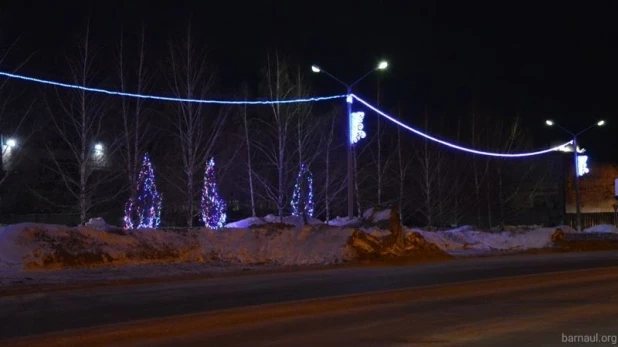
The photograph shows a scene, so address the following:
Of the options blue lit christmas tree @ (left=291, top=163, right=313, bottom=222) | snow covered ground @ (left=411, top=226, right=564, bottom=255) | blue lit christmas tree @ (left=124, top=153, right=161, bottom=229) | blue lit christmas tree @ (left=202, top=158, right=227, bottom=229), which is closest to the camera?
snow covered ground @ (left=411, top=226, right=564, bottom=255)

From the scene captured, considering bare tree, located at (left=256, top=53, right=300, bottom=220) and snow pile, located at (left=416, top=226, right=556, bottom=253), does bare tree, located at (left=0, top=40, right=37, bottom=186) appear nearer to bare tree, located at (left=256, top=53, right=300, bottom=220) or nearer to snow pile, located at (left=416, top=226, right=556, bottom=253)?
bare tree, located at (left=256, top=53, right=300, bottom=220)

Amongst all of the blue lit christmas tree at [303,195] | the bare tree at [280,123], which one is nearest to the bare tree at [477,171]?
the blue lit christmas tree at [303,195]

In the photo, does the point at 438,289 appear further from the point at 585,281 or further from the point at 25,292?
the point at 25,292

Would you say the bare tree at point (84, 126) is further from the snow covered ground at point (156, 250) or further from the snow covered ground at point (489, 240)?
the snow covered ground at point (489, 240)

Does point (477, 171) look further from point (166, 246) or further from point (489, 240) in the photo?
point (166, 246)

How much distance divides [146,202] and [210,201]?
3.74 metres

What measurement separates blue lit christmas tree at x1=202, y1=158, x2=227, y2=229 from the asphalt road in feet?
68.9

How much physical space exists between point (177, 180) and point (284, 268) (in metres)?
24.1

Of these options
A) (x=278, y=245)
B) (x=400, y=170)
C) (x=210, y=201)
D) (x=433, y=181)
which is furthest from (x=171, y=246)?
(x=433, y=181)

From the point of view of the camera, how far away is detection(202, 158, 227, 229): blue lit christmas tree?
4159cm

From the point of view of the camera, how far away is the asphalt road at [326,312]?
35.7ft

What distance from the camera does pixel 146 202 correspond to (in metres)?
40.6

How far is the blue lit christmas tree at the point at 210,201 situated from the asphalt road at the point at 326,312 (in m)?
21.0

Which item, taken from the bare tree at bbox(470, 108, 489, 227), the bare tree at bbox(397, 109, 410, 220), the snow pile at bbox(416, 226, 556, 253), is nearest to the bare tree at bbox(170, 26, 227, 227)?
the snow pile at bbox(416, 226, 556, 253)
